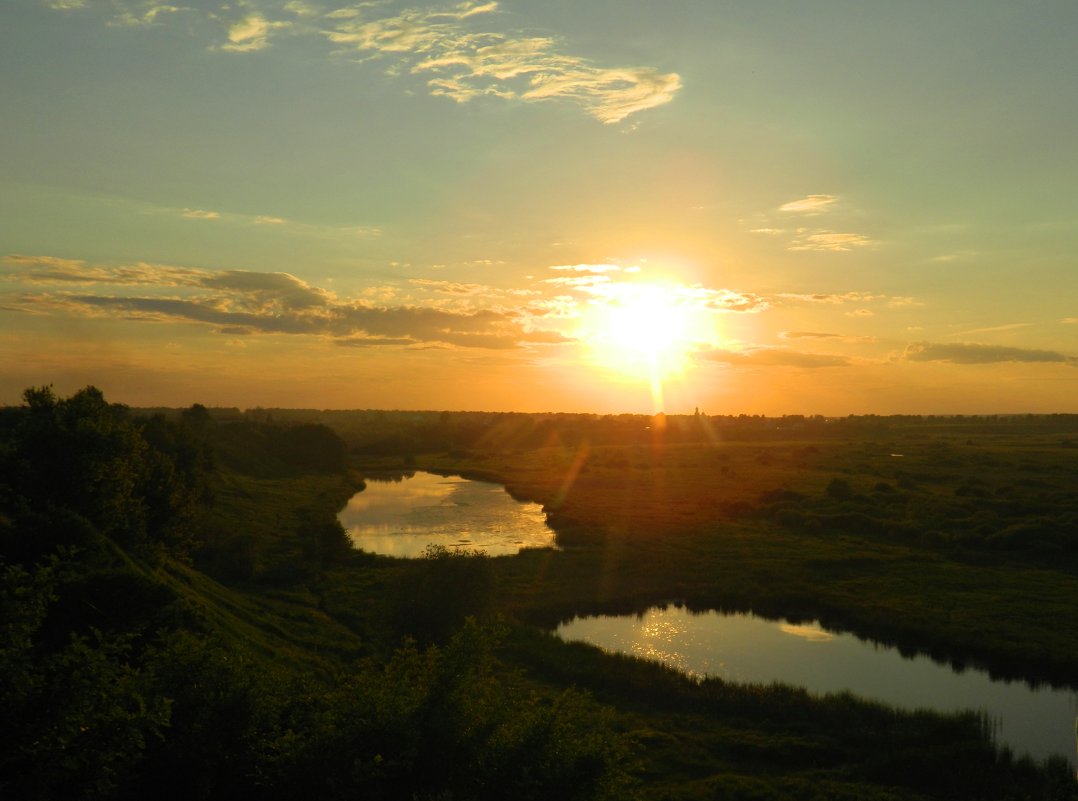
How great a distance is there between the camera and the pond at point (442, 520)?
57906mm

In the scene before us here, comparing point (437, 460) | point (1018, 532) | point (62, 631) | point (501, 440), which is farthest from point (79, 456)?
point (501, 440)

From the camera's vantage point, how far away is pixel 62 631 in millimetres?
18469

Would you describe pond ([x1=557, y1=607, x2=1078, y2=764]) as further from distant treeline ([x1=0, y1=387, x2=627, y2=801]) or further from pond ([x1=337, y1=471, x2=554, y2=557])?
pond ([x1=337, y1=471, x2=554, y2=557])

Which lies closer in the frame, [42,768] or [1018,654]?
[42,768]

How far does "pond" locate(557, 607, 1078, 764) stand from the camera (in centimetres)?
2648

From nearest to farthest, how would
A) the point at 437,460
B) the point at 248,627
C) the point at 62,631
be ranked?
the point at 62,631 < the point at 248,627 < the point at 437,460

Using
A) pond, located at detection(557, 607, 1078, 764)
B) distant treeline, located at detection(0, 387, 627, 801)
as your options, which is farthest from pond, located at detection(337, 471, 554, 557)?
distant treeline, located at detection(0, 387, 627, 801)

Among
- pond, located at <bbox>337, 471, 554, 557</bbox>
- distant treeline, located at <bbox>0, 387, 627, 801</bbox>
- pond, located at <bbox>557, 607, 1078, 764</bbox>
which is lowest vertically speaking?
pond, located at <bbox>557, 607, 1078, 764</bbox>

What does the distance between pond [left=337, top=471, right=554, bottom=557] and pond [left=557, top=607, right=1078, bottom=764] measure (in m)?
13.8

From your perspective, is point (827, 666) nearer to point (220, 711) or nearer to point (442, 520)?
point (220, 711)

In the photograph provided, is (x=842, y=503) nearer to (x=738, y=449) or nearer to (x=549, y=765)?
(x=549, y=765)

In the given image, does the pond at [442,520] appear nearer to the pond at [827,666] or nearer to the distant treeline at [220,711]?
the pond at [827,666]

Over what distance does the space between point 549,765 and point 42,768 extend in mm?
7459

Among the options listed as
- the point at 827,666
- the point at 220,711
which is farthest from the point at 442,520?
the point at 220,711
